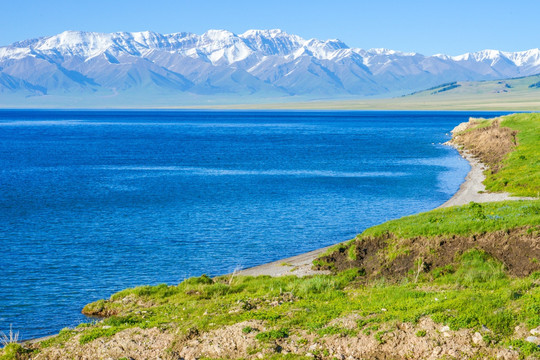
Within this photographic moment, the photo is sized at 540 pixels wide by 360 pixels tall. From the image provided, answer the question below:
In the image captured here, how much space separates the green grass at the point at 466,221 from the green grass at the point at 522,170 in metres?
16.4

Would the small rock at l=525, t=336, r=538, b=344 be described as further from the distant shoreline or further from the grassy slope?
the distant shoreline

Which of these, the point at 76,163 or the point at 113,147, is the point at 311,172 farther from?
the point at 113,147

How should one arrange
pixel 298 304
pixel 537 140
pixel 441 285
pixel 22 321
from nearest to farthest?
pixel 298 304
pixel 441 285
pixel 22 321
pixel 537 140

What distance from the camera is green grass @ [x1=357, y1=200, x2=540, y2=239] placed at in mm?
32875

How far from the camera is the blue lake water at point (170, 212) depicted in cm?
3669

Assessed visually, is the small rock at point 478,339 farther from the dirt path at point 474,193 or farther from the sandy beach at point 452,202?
the dirt path at point 474,193

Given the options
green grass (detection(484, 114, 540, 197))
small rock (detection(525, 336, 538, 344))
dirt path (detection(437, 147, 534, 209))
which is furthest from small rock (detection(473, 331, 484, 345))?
dirt path (detection(437, 147, 534, 209))

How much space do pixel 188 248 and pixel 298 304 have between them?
68.1 ft

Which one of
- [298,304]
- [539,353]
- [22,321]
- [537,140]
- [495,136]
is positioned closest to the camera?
[539,353]

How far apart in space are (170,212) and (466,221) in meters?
31.6

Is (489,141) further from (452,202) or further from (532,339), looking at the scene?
(532,339)

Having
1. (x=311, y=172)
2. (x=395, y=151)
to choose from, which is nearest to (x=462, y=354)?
(x=311, y=172)

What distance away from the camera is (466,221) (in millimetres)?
34219

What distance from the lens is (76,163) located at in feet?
368
